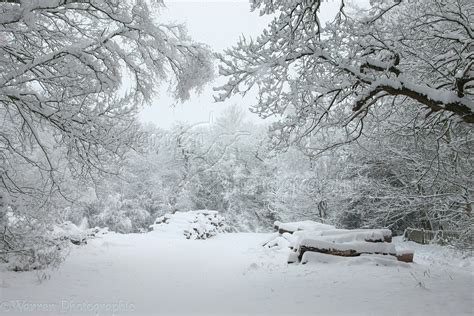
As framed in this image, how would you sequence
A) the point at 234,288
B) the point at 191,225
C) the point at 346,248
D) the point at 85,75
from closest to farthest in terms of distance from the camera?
the point at 85,75 → the point at 234,288 → the point at 346,248 → the point at 191,225

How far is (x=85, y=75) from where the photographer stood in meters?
5.78

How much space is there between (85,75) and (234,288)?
4.36 m

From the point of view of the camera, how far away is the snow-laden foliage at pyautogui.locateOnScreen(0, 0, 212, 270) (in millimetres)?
5250

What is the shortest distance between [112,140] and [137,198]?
24.5 metres

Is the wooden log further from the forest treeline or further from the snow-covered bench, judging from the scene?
the forest treeline

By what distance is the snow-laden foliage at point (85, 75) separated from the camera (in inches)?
207

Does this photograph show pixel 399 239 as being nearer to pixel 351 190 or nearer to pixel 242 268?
pixel 351 190

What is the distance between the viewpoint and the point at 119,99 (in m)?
6.09

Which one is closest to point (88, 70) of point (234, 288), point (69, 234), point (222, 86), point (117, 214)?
point (222, 86)

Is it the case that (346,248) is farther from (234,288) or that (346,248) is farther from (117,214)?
(117,214)

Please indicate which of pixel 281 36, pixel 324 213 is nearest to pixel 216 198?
pixel 324 213

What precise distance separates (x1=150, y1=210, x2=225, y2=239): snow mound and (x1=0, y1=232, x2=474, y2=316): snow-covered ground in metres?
7.12

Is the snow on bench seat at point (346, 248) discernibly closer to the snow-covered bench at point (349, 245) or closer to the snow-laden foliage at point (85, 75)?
the snow-covered bench at point (349, 245)

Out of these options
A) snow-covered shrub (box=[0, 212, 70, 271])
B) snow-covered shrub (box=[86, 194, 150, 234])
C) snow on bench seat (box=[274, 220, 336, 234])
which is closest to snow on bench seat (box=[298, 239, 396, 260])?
snow on bench seat (box=[274, 220, 336, 234])
